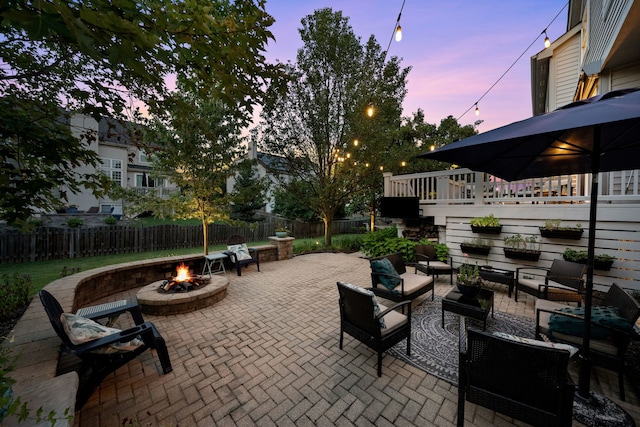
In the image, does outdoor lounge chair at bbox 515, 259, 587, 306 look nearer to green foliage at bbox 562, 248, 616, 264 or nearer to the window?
green foliage at bbox 562, 248, 616, 264

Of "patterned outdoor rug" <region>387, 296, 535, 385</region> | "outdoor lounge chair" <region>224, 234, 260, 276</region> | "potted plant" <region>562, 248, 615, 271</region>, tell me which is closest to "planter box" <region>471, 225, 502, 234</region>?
"potted plant" <region>562, 248, 615, 271</region>

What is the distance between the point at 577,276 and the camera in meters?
4.32

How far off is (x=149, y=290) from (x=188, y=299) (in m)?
0.95

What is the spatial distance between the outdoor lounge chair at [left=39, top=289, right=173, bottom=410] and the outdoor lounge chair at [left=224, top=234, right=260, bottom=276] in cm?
384

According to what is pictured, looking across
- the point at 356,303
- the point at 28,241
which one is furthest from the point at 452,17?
the point at 28,241

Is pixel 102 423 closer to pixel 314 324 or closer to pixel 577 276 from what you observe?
pixel 314 324

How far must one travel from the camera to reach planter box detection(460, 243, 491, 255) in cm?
612

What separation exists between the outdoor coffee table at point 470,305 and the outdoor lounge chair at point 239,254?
16.9 feet

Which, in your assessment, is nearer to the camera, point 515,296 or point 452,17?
point 515,296

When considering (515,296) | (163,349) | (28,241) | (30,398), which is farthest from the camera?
(28,241)

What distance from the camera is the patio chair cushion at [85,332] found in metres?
2.30

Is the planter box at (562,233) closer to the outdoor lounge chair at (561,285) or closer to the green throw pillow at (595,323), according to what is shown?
the outdoor lounge chair at (561,285)

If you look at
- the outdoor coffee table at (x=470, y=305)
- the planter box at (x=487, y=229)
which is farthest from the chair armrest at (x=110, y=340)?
the planter box at (x=487, y=229)

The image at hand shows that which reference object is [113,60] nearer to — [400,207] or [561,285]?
[561,285]
